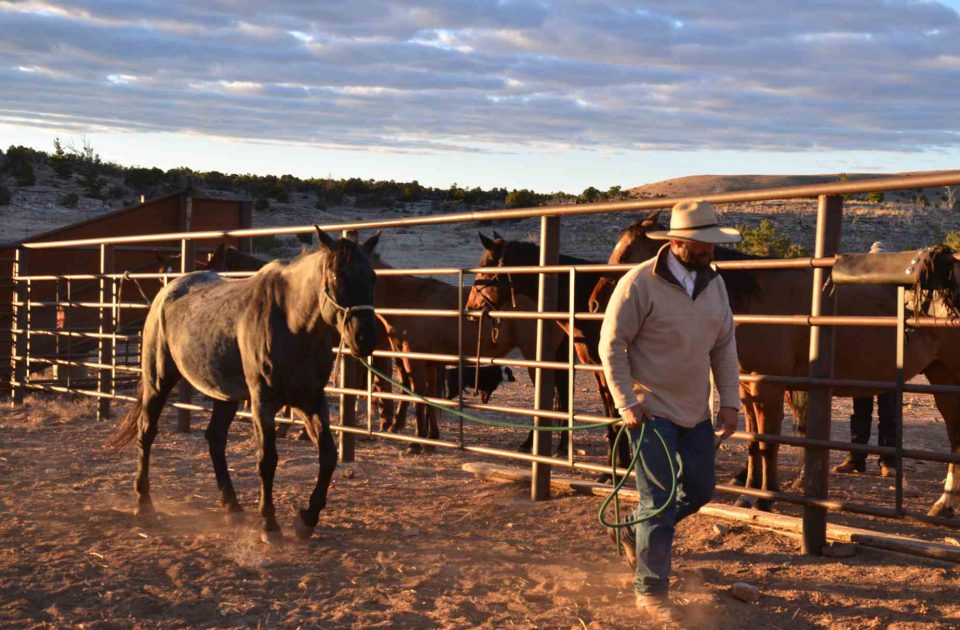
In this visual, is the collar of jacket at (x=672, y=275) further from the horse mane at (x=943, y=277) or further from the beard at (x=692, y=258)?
the horse mane at (x=943, y=277)

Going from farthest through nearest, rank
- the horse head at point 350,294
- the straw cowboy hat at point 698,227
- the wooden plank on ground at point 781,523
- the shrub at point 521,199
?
the shrub at point 521,199 < the horse head at point 350,294 < the wooden plank on ground at point 781,523 < the straw cowboy hat at point 698,227

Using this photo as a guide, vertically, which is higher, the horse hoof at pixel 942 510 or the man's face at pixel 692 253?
the man's face at pixel 692 253

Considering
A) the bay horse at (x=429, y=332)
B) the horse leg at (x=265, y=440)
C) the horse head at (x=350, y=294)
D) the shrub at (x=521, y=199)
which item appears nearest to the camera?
the horse head at (x=350, y=294)

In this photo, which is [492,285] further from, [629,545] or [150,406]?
[629,545]

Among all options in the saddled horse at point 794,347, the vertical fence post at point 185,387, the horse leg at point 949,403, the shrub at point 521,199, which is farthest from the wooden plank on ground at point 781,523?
the shrub at point 521,199

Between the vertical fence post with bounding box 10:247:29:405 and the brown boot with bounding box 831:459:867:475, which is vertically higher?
the vertical fence post with bounding box 10:247:29:405

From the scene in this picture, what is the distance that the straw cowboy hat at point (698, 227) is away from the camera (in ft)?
13.5

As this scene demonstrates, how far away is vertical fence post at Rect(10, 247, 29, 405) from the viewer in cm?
1206

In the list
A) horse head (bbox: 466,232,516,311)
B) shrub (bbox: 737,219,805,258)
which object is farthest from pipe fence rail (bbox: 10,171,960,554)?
shrub (bbox: 737,219,805,258)

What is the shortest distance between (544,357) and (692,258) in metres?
2.47

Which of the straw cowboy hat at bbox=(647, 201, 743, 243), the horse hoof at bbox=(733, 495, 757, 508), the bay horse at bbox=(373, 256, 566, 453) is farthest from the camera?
the bay horse at bbox=(373, 256, 566, 453)

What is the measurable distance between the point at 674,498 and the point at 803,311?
9.31ft

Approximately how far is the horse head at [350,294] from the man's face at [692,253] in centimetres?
173

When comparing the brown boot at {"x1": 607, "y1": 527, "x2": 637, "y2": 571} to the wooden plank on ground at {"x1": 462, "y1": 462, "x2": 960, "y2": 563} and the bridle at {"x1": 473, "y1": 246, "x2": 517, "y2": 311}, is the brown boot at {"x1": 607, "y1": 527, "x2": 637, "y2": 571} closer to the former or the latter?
the wooden plank on ground at {"x1": 462, "y1": 462, "x2": 960, "y2": 563}
